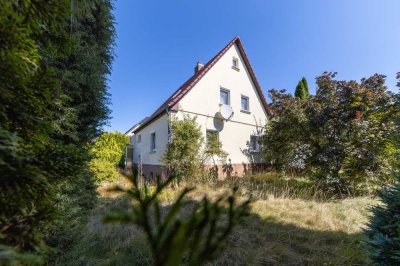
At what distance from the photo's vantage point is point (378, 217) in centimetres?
291

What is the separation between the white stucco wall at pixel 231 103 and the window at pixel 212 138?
→ 0.25 meters

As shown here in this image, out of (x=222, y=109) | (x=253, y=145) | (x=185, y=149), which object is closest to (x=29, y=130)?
(x=185, y=149)

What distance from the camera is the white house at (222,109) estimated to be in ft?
35.5

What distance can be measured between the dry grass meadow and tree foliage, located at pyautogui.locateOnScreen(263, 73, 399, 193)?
2.31 metres

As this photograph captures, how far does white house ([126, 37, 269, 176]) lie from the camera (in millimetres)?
10828

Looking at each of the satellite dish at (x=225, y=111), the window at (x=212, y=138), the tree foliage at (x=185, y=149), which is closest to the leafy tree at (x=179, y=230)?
the tree foliage at (x=185, y=149)

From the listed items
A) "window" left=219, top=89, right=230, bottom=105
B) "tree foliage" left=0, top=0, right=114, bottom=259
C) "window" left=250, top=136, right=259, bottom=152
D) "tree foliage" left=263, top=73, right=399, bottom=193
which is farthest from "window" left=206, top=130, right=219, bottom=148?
"tree foliage" left=0, top=0, right=114, bottom=259

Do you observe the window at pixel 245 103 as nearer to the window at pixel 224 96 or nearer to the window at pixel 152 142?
the window at pixel 224 96

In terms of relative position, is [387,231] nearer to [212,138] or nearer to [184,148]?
[184,148]

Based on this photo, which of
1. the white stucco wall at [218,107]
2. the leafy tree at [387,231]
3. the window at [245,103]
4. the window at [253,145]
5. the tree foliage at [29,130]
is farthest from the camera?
the window at [253,145]

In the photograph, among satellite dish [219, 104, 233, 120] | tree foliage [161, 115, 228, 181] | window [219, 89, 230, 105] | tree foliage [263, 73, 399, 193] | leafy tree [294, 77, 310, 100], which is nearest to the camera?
tree foliage [263, 73, 399, 193]

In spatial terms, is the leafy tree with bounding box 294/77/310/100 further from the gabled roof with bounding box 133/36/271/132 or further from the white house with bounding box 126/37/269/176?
the white house with bounding box 126/37/269/176

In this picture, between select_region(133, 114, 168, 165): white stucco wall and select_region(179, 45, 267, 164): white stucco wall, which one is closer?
select_region(133, 114, 168, 165): white stucco wall

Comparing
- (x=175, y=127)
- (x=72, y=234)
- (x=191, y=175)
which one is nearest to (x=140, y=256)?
(x=72, y=234)
